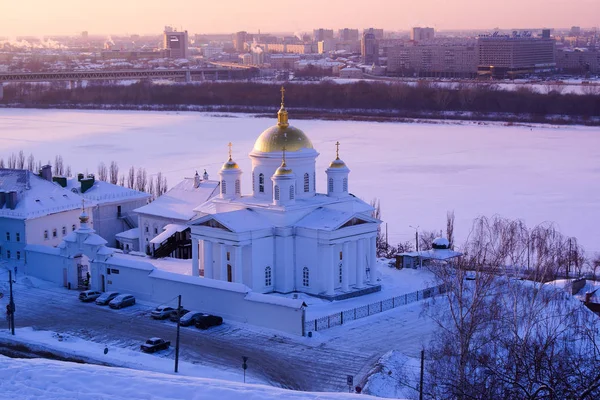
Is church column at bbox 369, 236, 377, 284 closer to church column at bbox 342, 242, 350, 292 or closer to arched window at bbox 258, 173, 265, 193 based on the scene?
church column at bbox 342, 242, 350, 292

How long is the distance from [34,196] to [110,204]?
2.97 meters

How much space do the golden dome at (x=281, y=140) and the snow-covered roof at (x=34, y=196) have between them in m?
5.82

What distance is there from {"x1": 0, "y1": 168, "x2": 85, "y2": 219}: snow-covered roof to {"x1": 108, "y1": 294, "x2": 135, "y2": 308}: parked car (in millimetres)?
4459

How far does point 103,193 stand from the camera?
1059 inches

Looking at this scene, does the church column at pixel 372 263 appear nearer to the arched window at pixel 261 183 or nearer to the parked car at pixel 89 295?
the arched window at pixel 261 183

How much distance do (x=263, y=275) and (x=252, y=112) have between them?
50.9 meters

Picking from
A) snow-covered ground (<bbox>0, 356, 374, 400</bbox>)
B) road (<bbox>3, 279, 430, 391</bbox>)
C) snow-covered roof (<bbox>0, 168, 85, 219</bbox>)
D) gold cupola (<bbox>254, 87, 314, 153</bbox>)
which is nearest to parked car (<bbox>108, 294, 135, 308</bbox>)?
road (<bbox>3, 279, 430, 391</bbox>)

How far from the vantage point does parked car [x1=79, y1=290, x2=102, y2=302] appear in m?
20.5

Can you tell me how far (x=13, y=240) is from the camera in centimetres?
2353

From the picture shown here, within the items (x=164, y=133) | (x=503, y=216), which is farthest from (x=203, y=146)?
(x=503, y=216)

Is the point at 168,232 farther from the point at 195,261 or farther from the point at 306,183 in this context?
the point at 306,183

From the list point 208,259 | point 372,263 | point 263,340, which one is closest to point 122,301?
point 208,259

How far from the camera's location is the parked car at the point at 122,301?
65.5 ft

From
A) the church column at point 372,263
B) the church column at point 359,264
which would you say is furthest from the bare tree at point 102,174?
the church column at point 359,264
